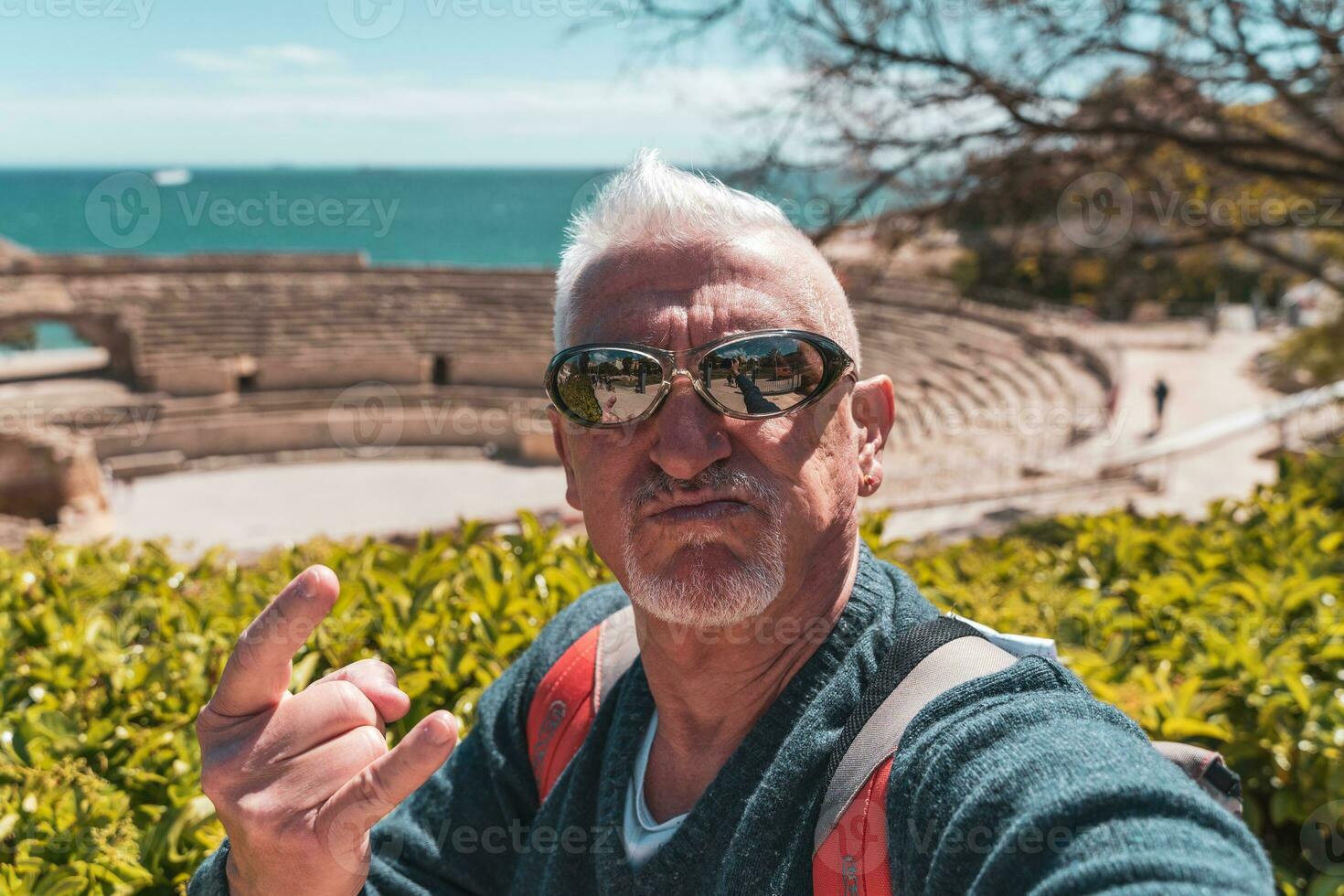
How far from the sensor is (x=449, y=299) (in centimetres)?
3142

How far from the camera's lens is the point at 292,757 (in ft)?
5.24

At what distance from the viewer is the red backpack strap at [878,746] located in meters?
1.44

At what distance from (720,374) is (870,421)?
48cm

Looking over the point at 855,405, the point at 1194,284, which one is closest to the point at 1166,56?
the point at 855,405

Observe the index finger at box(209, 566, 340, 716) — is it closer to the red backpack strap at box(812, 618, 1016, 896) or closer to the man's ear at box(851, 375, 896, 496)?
the red backpack strap at box(812, 618, 1016, 896)

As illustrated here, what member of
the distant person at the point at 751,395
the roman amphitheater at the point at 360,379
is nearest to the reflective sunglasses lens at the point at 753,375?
the distant person at the point at 751,395

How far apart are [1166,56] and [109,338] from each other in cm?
2753

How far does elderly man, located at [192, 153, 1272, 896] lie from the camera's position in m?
1.34

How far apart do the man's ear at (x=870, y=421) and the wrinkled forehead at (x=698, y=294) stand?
25 centimetres

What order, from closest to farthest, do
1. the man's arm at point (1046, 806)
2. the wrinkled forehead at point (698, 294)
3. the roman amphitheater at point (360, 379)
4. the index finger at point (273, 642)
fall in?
the man's arm at point (1046, 806)
the index finger at point (273, 642)
the wrinkled forehead at point (698, 294)
the roman amphitheater at point (360, 379)

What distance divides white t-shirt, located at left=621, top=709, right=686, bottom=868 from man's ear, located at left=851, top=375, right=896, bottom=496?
2.44 feet

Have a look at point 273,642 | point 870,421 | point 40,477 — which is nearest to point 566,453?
point 870,421

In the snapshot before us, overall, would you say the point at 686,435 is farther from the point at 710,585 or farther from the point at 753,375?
the point at 710,585

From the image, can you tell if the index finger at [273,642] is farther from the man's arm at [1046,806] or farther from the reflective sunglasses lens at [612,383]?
the man's arm at [1046,806]
